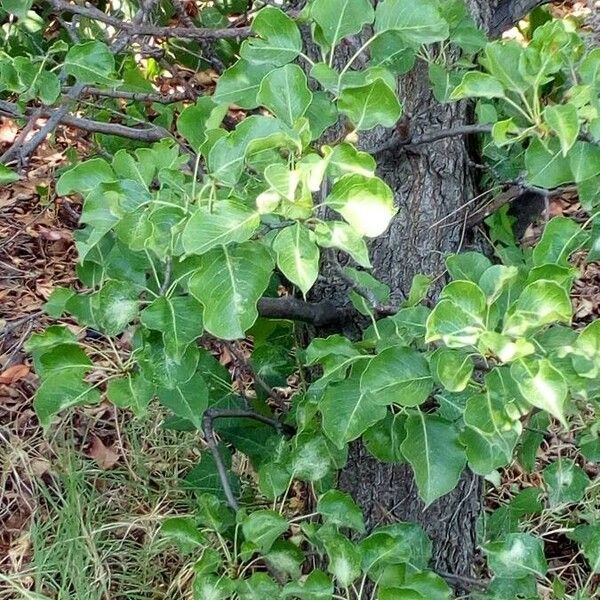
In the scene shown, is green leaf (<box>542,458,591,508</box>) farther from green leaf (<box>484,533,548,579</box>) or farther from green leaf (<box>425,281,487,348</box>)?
green leaf (<box>425,281,487,348</box>)

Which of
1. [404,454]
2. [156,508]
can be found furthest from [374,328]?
[156,508]

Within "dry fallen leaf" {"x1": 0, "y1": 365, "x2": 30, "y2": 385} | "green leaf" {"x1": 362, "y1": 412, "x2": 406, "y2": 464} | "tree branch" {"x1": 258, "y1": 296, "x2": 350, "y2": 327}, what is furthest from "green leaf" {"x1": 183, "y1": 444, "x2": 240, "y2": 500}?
"dry fallen leaf" {"x1": 0, "y1": 365, "x2": 30, "y2": 385}

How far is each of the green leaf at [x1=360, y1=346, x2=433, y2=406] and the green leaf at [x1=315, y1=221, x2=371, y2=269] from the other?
18 cm

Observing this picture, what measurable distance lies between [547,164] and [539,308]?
9.5 inches

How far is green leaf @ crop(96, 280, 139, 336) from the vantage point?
3.73 ft

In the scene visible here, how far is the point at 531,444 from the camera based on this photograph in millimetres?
1450

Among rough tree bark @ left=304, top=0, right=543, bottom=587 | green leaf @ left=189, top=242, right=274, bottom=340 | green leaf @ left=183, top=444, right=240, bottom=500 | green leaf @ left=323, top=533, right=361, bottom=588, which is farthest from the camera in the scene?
green leaf @ left=183, top=444, right=240, bottom=500

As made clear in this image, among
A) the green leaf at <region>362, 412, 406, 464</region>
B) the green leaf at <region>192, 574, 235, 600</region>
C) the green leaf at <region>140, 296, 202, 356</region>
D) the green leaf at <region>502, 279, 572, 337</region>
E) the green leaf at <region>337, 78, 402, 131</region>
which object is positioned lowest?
the green leaf at <region>192, 574, 235, 600</region>

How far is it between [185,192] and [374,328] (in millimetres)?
315

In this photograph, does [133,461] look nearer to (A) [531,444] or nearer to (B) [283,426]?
(B) [283,426]

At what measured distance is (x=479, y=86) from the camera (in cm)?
102

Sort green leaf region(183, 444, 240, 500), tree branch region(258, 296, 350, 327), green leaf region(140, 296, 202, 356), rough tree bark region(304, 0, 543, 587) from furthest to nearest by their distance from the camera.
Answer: green leaf region(183, 444, 240, 500)
rough tree bark region(304, 0, 543, 587)
tree branch region(258, 296, 350, 327)
green leaf region(140, 296, 202, 356)

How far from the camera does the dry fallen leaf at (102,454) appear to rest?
2479 mm

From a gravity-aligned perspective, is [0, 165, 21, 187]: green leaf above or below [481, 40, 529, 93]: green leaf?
below
